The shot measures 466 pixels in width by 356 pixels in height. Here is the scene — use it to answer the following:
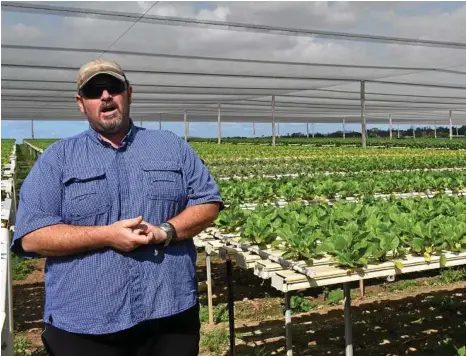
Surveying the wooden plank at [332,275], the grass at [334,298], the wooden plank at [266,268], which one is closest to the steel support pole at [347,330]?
the wooden plank at [332,275]

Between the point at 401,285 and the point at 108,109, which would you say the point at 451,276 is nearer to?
the point at 401,285

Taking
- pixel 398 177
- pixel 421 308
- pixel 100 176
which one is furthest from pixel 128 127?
pixel 398 177

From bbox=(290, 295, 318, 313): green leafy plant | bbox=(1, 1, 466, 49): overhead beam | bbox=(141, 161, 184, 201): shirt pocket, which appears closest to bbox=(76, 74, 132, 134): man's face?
bbox=(141, 161, 184, 201): shirt pocket

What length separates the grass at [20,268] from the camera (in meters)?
7.44

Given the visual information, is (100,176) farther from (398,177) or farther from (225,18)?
(225,18)

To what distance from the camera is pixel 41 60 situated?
51.9ft

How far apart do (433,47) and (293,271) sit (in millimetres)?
14608

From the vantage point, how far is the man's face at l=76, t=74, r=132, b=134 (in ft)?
7.27

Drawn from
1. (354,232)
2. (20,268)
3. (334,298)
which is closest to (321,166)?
(334,298)

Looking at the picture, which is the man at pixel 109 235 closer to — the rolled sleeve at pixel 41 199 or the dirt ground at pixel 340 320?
the rolled sleeve at pixel 41 199

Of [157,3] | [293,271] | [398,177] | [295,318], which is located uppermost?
[157,3]

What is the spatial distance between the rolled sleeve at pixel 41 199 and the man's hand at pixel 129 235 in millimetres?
256

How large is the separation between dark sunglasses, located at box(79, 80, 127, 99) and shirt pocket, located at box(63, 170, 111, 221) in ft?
1.08

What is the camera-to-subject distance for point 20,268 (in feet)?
25.6
